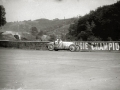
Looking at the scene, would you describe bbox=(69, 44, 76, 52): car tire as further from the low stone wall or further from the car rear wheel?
the low stone wall

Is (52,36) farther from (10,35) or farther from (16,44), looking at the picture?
(16,44)

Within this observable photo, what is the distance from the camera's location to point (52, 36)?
43.6m

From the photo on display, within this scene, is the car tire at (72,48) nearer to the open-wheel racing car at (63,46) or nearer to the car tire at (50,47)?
the open-wheel racing car at (63,46)

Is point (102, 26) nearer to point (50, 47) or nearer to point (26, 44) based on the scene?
point (26, 44)

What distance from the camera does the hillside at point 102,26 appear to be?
45.8 metres

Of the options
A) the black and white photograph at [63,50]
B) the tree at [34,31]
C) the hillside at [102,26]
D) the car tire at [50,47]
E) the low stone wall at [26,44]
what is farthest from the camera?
the tree at [34,31]

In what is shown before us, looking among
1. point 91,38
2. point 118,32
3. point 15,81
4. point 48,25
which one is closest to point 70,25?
point 48,25

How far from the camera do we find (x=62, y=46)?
27.1 m

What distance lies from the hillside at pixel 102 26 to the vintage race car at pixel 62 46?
18.4 meters

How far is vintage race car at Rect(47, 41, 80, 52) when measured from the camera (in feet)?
87.7

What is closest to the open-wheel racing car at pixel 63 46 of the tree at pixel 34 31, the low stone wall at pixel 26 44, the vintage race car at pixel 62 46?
the vintage race car at pixel 62 46

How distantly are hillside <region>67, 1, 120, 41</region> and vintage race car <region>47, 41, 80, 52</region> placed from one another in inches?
724

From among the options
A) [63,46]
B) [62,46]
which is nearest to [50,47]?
[62,46]

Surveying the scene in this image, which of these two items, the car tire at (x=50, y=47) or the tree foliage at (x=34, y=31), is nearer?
the car tire at (x=50, y=47)
